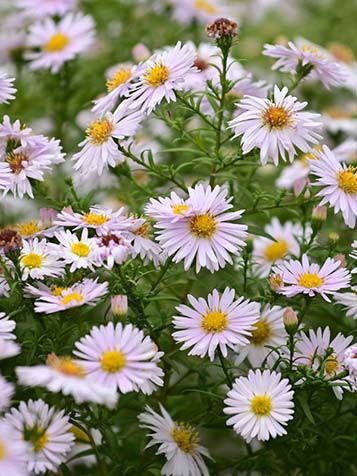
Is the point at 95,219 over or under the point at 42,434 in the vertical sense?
over

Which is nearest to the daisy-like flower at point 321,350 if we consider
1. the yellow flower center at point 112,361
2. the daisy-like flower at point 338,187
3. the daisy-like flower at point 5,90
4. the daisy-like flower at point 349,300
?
the daisy-like flower at point 349,300

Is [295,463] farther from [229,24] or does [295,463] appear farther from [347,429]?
[229,24]

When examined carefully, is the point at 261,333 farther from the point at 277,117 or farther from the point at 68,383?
the point at 68,383

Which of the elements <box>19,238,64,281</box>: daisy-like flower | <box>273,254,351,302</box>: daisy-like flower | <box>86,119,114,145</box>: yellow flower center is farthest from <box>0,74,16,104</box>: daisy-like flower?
<box>273,254,351,302</box>: daisy-like flower

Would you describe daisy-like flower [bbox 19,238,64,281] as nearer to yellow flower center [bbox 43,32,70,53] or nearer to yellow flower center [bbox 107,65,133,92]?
yellow flower center [bbox 107,65,133,92]

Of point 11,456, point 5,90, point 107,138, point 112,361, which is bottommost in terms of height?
point 11,456

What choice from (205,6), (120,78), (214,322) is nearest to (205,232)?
(214,322)
